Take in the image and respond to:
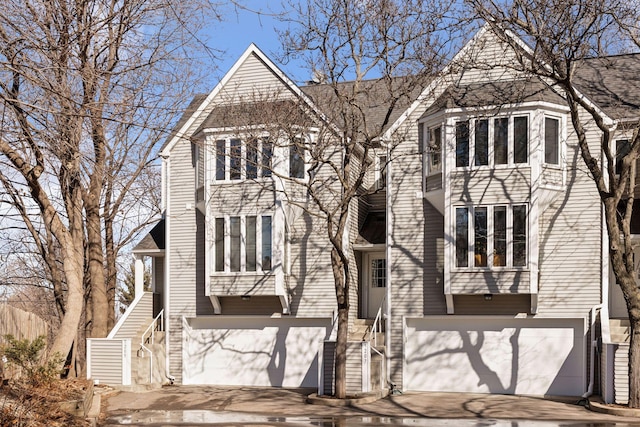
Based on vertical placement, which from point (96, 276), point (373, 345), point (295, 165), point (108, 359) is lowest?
point (108, 359)

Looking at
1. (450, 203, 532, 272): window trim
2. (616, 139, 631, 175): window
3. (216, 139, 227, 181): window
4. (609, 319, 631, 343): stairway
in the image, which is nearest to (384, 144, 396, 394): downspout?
(450, 203, 532, 272): window trim

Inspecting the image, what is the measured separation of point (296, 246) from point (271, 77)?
5.51 meters

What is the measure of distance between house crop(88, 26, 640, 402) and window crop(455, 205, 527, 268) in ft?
0.13

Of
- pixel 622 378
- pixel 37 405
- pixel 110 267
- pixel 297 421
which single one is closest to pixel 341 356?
pixel 297 421

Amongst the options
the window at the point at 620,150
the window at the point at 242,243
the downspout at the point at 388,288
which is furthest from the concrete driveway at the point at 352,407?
Answer: the window at the point at 620,150

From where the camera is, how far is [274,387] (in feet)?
83.0

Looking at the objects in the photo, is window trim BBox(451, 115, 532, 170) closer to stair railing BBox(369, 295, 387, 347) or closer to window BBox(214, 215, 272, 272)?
stair railing BBox(369, 295, 387, 347)

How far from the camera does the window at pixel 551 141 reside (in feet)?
74.5

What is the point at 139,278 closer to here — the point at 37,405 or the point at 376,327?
the point at 376,327

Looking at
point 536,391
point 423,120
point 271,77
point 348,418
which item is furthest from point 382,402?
point 271,77

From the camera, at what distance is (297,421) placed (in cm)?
1781

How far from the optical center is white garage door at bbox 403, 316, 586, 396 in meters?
22.7

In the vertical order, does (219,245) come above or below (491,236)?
below

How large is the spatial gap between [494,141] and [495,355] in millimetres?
6109
